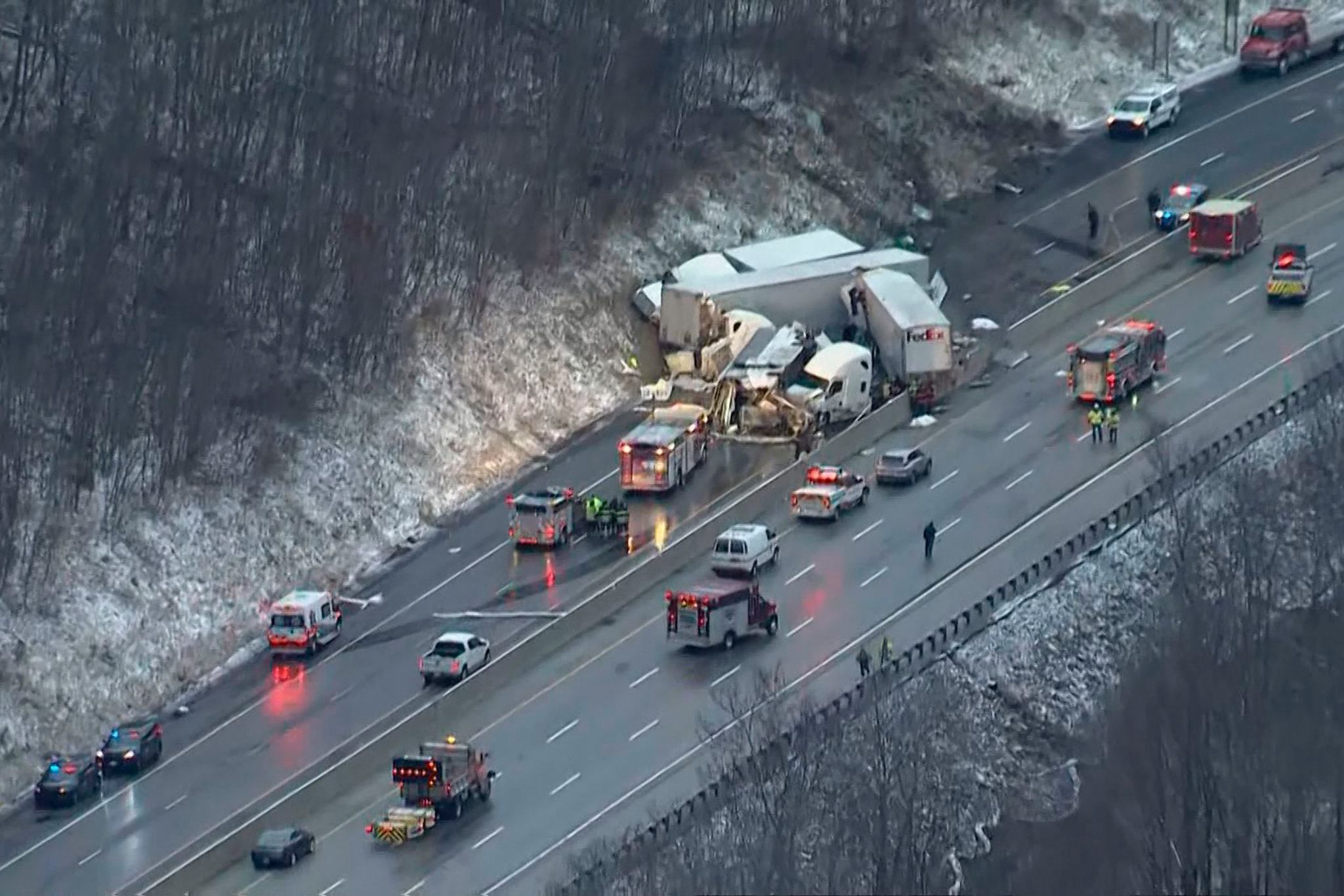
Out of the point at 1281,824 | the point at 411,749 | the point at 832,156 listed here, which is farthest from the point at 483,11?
the point at 1281,824

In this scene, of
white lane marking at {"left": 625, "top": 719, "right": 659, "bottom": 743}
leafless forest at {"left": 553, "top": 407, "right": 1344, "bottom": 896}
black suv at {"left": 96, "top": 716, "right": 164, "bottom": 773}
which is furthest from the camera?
black suv at {"left": 96, "top": 716, "right": 164, "bottom": 773}

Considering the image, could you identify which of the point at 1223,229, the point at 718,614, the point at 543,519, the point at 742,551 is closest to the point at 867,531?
the point at 742,551

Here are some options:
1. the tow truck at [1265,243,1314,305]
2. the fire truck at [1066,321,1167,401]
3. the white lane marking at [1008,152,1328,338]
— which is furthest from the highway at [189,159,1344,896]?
the fire truck at [1066,321,1167,401]

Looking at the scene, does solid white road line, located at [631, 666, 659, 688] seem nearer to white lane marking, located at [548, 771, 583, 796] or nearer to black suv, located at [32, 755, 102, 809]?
white lane marking, located at [548, 771, 583, 796]

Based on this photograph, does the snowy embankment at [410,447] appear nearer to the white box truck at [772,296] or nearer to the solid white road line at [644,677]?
the white box truck at [772,296]

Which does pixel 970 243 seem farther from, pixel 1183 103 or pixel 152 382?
pixel 152 382

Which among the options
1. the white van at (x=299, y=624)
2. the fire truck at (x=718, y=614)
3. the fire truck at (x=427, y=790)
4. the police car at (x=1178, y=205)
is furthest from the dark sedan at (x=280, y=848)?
the police car at (x=1178, y=205)
